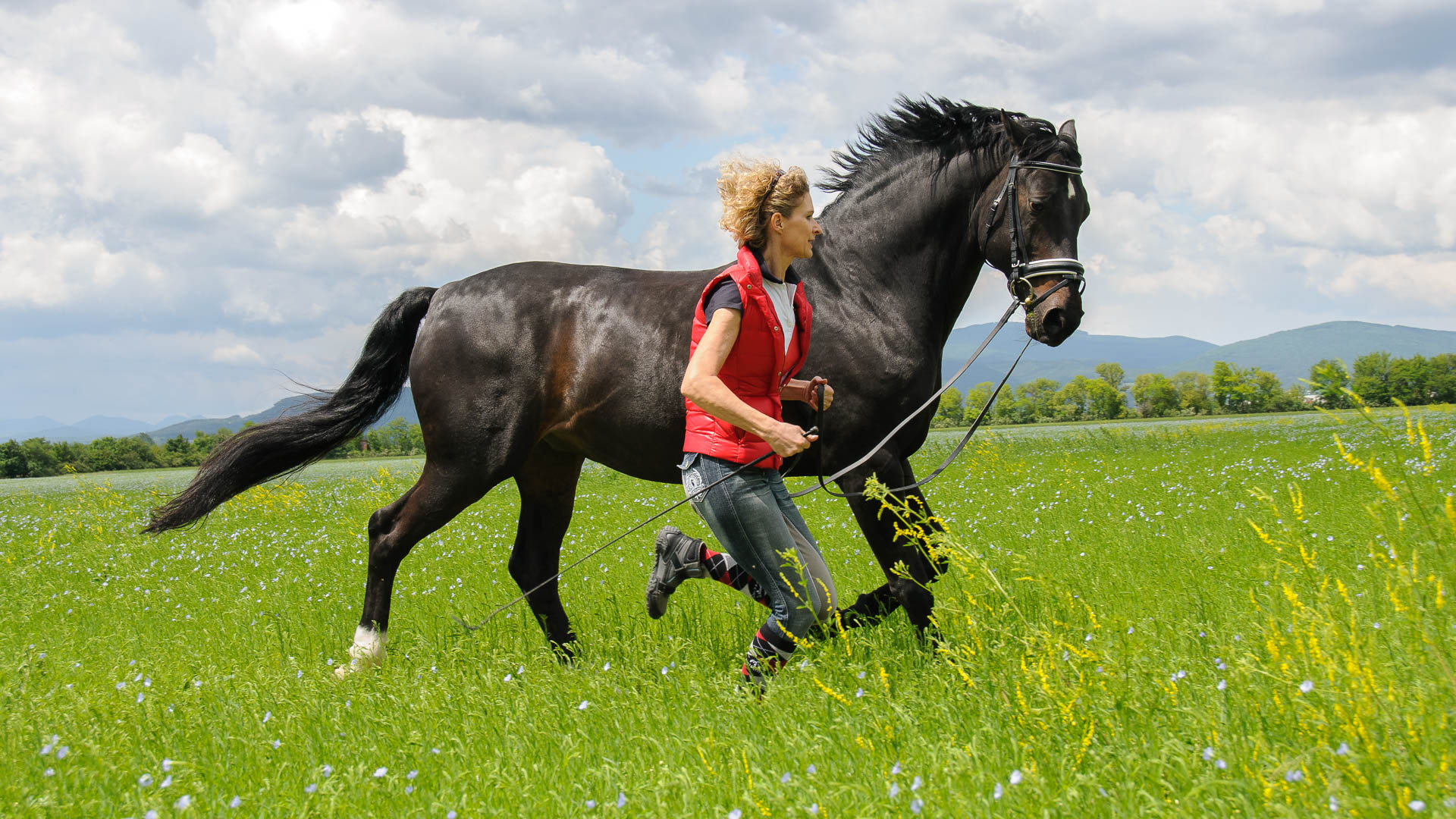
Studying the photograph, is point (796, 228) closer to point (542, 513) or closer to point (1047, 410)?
point (542, 513)

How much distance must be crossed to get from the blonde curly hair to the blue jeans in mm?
939

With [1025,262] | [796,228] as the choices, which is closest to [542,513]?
[796,228]

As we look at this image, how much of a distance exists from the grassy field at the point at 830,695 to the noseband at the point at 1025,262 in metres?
1.29

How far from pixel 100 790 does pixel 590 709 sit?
1791mm

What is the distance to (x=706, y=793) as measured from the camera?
2734mm

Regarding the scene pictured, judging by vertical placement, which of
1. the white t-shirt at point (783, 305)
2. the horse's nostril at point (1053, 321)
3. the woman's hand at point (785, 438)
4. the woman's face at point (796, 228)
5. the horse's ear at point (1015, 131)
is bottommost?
the woman's hand at point (785, 438)

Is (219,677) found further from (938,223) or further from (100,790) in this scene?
(938,223)

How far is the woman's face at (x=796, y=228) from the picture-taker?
11.4 ft

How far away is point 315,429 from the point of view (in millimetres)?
5809

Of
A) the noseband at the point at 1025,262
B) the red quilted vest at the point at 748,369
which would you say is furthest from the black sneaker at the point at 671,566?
the noseband at the point at 1025,262

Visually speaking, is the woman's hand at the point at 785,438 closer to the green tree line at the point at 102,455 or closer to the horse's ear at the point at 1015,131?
the horse's ear at the point at 1015,131

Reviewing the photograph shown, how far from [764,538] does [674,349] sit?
1493 millimetres

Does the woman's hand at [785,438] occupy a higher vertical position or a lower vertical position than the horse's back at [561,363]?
lower

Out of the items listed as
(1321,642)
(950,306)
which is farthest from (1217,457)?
(1321,642)
